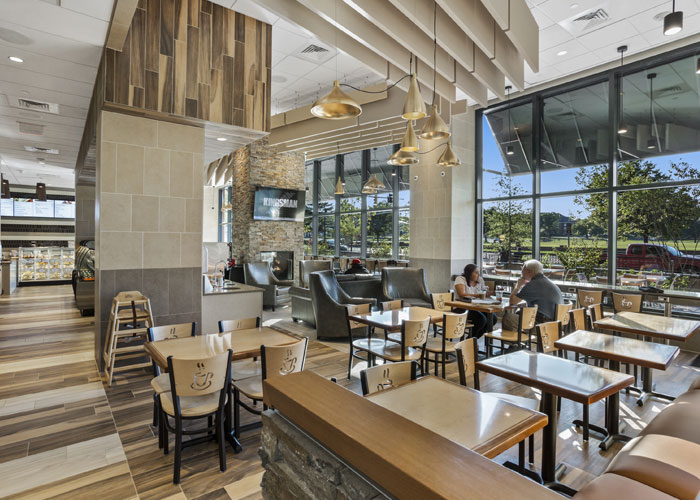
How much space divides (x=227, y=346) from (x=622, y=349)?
3.22m

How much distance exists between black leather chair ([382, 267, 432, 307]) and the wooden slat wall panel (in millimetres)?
3690

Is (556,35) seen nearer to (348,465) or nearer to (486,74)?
(486,74)

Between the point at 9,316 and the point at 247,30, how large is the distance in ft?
23.4

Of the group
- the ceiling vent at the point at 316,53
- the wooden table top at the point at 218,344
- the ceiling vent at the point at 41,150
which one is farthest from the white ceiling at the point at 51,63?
the wooden table top at the point at 218,344

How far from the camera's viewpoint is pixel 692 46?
19.1ft

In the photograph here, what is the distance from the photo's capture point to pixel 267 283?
29.2 ft

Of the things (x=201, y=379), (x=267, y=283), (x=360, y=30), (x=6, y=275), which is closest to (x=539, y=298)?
(x=360, y=30)

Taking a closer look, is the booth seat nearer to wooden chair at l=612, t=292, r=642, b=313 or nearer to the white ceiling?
wooden chair at l=612, t=292, r=642, b=313

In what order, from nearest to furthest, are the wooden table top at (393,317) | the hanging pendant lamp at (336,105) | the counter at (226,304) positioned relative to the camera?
the hanging pendant lamp at (336,105) < the wooden table top at (393,317) < the counter at (226,304)

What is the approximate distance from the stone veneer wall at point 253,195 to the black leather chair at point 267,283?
3.95ft

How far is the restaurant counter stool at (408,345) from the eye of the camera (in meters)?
3.75

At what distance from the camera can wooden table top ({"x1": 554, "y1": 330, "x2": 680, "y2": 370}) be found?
288 cm

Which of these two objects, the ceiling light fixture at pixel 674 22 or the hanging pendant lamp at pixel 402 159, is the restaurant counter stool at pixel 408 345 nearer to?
the hanging pendant lamp at pixel 402 159

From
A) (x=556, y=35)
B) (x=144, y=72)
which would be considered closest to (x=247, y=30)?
(x=144, y=72)
